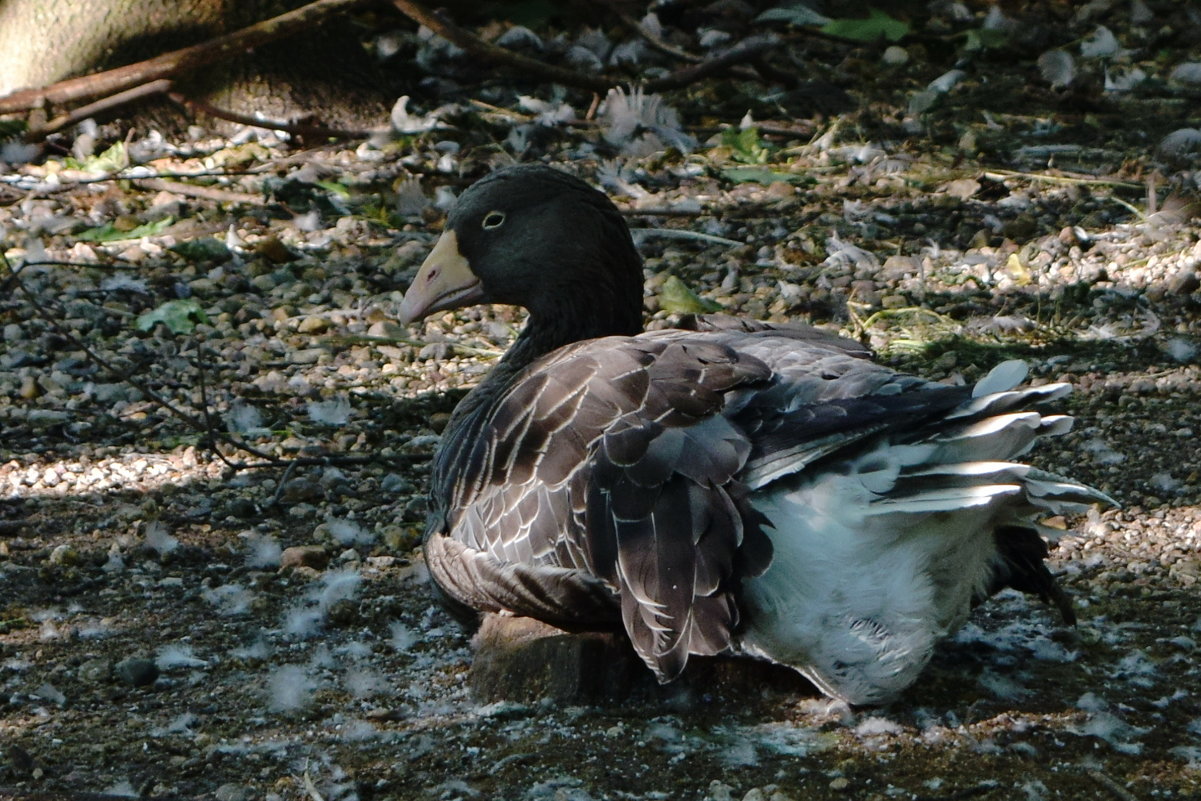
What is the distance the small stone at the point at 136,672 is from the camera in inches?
143

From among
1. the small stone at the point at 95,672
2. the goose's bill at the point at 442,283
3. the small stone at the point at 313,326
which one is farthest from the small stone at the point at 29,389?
A: the small stone at the point at 95,672

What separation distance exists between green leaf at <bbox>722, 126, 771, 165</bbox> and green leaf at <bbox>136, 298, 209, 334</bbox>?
2836 millimetres

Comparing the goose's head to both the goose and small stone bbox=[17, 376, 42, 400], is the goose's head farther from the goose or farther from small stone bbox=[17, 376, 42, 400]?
small stone bbox=[17, 376, 42, 400]

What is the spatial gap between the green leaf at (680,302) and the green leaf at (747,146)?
179 cm

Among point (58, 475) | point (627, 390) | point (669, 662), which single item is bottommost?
point (58, 475)

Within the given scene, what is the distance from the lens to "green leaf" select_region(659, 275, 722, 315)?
5.85 meters

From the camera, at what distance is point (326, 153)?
7.54 metres

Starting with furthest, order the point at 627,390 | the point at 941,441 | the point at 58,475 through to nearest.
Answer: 1. the point at 58,475
2. the point at 627,390
3. the point at 941,441

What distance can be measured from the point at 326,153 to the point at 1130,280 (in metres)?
3.77

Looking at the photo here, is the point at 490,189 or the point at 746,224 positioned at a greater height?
the point at 490,189

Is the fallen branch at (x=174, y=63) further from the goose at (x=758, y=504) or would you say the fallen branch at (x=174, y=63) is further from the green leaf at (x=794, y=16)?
the goose at (x=758, y=504)

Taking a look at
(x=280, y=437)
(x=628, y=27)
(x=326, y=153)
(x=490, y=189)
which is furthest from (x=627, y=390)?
(x=628, y=27)

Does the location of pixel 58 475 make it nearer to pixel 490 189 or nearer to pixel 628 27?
pixel 490 189

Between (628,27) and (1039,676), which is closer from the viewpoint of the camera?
(1039,676)
